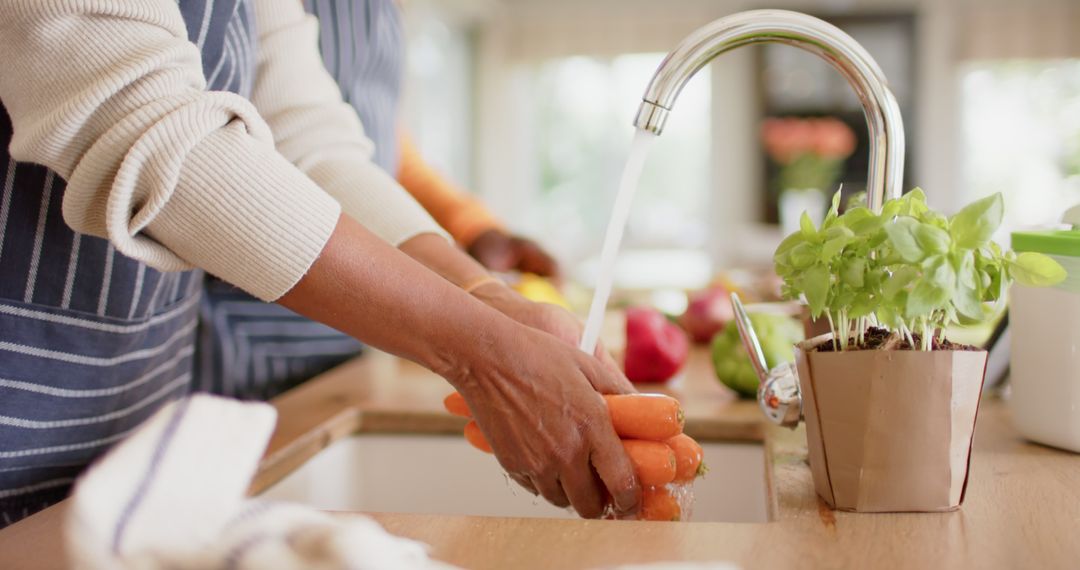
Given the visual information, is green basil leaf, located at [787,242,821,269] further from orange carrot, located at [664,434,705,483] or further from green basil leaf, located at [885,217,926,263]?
orange carrot, located at [664,434,705,483]

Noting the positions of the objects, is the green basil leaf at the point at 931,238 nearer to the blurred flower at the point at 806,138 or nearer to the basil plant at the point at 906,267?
the basil plant at the point at 906,267

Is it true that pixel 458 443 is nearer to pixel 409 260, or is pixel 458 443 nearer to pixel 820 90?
pixel 409 260

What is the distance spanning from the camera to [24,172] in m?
0.83

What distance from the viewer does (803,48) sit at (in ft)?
2.74

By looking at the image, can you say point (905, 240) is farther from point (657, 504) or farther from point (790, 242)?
point (657, 504)

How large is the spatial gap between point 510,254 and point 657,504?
3.59 ft

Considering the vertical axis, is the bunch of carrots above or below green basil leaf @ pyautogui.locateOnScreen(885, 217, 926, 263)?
below

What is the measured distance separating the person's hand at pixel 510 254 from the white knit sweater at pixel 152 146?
1114 mm

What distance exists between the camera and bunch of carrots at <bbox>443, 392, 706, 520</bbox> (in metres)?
0.80

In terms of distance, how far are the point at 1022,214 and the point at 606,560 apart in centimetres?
687

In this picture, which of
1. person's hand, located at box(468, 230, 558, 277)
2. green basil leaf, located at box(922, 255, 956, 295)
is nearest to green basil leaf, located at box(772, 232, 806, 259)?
green basil leaf, located at box(922, 255, 956, 295)

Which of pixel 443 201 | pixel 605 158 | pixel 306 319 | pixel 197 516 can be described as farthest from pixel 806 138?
pixel 197 516

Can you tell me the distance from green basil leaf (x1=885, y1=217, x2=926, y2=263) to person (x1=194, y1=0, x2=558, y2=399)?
3.04 feet

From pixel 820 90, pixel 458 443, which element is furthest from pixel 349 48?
pixel 820 90
